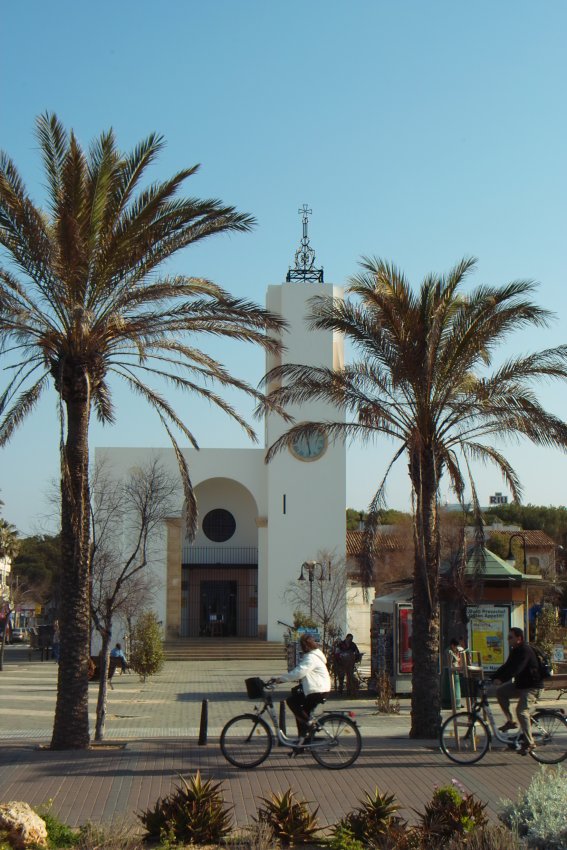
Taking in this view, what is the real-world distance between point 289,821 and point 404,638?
14.1 meters

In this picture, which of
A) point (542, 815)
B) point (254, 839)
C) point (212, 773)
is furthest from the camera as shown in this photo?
point (212, 773)

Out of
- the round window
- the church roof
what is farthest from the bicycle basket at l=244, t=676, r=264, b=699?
the church roof

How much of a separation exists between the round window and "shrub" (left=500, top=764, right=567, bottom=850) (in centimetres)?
3724

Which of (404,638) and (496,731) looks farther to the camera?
(404,638)

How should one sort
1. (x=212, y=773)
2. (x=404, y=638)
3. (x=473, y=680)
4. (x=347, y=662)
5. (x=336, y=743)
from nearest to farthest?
(x=212, y=773)
(x=336, y=743)
(x=473, y=680)
(x=404, y=638)
(x=347, y=662)

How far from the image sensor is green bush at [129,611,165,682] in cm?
2992

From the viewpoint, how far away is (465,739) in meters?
12.8

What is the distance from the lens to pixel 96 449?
1624 inches

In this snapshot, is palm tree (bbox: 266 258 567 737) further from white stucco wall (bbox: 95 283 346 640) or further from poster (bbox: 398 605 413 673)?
white stucco wall (bbox: 95 283 346 640)

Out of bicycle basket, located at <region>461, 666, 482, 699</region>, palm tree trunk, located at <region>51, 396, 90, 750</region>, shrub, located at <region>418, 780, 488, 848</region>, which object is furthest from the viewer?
palm tree trunk, located at <region>51, 396, 90, 750</region>

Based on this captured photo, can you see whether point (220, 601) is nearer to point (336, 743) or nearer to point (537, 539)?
point (537, 539)

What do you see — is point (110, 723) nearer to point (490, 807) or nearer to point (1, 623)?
point (490, 807)

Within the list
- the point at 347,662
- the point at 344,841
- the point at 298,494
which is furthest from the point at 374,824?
the point at 298,494

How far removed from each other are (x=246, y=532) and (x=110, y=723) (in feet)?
83.0
